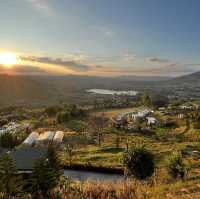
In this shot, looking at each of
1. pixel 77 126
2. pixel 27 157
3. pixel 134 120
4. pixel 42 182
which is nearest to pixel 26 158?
pixel 27 157

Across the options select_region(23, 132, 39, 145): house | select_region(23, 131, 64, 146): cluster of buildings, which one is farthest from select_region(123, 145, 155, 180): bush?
select_region(23, 132, 39, 145): house

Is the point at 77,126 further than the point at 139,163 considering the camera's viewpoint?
Yes

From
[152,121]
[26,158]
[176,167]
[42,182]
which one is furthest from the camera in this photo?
[152,121]

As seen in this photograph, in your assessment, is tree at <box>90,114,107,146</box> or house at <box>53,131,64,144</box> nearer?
house at <box>53,131,64,144</box>

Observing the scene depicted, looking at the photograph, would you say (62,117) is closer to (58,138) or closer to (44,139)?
(58,138)

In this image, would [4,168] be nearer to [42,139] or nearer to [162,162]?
[162,162]

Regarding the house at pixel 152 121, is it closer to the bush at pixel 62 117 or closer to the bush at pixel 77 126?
the bush at pixel 77 126

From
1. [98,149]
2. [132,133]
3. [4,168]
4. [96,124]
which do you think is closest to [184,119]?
[132,133]

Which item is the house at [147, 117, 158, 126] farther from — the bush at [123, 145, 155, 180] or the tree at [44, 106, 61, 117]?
the bush at [123, 145, 155, 180]
